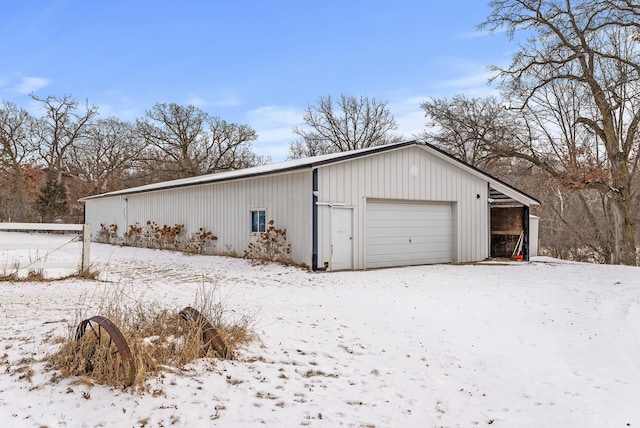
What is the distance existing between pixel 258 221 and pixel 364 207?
3.21m

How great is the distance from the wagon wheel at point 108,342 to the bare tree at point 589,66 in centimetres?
1756

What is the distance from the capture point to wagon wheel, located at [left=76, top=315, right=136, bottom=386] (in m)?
3.38

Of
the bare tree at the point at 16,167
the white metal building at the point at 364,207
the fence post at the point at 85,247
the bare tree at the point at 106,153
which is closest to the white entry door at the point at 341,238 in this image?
the white metal building at the point at 364,207

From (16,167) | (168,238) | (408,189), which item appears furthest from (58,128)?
(408,189)

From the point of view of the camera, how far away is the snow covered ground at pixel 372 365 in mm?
3158

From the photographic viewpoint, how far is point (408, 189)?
13.1 metres

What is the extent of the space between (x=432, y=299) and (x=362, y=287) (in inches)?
65.1

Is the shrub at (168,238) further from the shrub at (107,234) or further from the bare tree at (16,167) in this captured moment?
the bare tree at (16,167)

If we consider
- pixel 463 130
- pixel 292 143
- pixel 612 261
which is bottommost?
pixel 612 261

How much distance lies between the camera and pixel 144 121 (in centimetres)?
3472

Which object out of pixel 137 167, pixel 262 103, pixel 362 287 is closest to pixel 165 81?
pixel 262 103

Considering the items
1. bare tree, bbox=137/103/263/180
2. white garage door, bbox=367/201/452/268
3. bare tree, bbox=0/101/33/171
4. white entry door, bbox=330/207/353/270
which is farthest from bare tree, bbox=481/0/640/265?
bare tree, bbox=0/101/33/171

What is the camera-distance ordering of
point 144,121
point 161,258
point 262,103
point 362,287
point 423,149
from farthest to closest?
point 144,121 → point 262,103 → point 161,258 → point 423,149 → point 362,287

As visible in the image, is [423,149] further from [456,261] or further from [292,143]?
[292,143]
